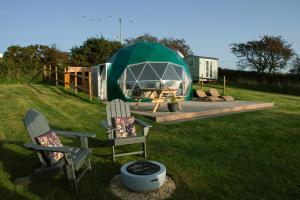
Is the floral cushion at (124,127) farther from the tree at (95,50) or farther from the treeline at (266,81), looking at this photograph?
the tree at (95,50)

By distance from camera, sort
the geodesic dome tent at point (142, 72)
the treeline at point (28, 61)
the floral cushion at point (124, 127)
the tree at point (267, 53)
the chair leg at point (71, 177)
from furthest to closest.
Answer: the tree at point (267, 53), the treeline at point (28, 61), the geodesic dome tent at point (142, 72), the floral cushion at point (124, 127), the chair leg at point (71, 177)

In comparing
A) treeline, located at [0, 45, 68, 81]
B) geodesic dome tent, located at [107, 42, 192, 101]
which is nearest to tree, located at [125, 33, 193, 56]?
treeline, located at [0, 45, 68, 81]

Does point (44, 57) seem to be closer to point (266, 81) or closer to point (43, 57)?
point (43, 57)

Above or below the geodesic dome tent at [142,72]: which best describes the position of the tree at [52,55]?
above

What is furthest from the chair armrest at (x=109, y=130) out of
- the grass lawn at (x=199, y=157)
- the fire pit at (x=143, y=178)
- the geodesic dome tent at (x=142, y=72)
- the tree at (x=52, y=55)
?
the tree at (x=52, y=55)

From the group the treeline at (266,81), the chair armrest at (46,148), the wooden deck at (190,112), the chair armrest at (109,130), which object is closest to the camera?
the chair armrest at (46,148)

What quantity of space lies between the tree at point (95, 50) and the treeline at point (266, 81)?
12.7 metres

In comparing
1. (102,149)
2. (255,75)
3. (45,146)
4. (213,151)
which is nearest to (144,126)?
(102,149)

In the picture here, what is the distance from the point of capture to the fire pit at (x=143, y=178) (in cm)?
428

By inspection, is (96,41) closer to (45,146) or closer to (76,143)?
(76,143)

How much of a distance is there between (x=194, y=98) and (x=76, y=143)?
1131 cm

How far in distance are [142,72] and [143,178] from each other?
454 inches

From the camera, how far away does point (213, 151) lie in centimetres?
648

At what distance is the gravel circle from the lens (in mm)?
4289
